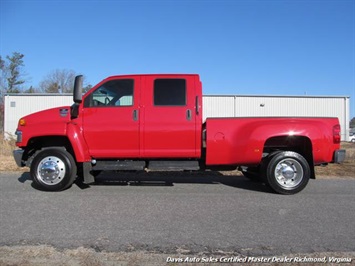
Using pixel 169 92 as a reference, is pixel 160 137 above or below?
below

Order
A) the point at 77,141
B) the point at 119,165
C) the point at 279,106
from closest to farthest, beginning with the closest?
the point at 77,141
the point at 119,165
the point at 279,106

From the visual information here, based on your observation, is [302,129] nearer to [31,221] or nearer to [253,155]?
[253,155]

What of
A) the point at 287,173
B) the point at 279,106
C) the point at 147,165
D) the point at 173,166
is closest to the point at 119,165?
the point at 147,165

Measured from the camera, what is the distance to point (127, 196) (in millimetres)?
7164

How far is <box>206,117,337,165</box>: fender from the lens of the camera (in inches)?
291

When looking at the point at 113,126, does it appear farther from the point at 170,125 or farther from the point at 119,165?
the point at 170,125

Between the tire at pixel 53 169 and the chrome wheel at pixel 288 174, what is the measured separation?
4.06m

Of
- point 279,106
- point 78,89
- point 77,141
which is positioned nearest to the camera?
point 78,89

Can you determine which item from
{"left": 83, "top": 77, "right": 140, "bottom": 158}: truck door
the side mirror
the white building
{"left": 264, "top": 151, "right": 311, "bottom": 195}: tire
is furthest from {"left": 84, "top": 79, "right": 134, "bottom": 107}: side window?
the white building

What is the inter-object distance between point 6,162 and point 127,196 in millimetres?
7227

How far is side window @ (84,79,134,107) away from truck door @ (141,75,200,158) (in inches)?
13.9

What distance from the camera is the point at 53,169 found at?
7488 millimetres

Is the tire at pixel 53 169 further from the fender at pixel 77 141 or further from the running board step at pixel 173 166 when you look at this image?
the running board step at pixel 173 166

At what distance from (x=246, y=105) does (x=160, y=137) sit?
33.4 metres
